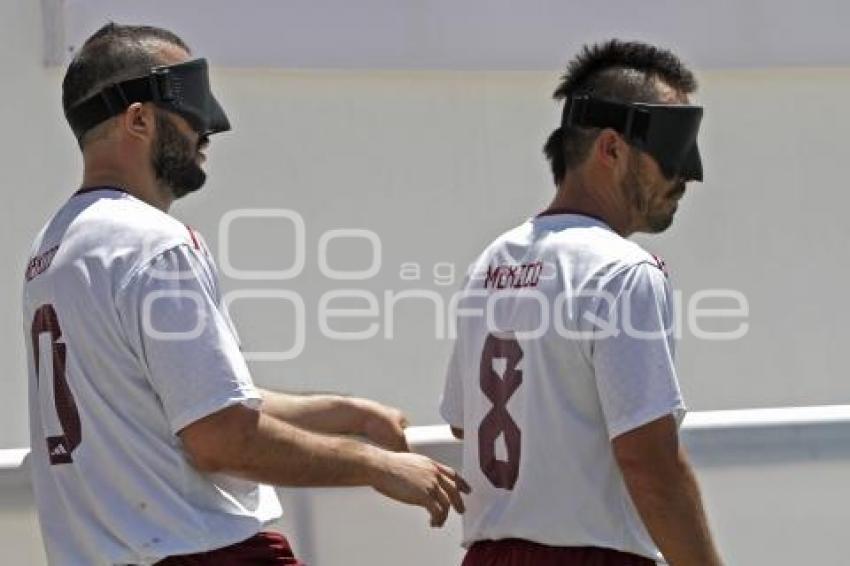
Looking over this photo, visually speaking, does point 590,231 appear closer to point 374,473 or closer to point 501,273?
point 501,273

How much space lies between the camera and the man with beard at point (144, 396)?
1.85 meters

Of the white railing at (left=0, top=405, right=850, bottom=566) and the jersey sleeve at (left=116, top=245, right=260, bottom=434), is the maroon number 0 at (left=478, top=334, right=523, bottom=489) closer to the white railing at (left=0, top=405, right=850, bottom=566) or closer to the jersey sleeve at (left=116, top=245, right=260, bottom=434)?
the white railing at (left=0, top=405, right=850, bottom=566)

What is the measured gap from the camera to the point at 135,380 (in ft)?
6.15

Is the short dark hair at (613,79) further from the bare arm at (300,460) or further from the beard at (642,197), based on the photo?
the bare arm at (300,460)

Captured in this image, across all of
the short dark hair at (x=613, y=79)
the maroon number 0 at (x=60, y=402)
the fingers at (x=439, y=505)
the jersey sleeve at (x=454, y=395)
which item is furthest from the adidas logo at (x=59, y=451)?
the short dark hair at (x=613, y=79)

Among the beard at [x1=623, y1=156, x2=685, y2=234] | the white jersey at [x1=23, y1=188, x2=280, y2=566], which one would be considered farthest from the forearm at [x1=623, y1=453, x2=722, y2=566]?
the white jersey at [x1=23, y1=188, x2=280, y2=566]

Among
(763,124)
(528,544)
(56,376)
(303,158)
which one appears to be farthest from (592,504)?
(763,124)

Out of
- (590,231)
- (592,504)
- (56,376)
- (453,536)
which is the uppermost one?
(590,231)

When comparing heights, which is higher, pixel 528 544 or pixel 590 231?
pixel 590 231

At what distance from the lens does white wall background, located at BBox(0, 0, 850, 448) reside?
13.4ft

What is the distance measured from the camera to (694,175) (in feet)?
7.30

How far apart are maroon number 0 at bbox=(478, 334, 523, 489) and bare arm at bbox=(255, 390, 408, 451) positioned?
21 cm

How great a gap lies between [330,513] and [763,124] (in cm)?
290

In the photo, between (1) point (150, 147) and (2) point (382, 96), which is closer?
(1) point (150, 147)
